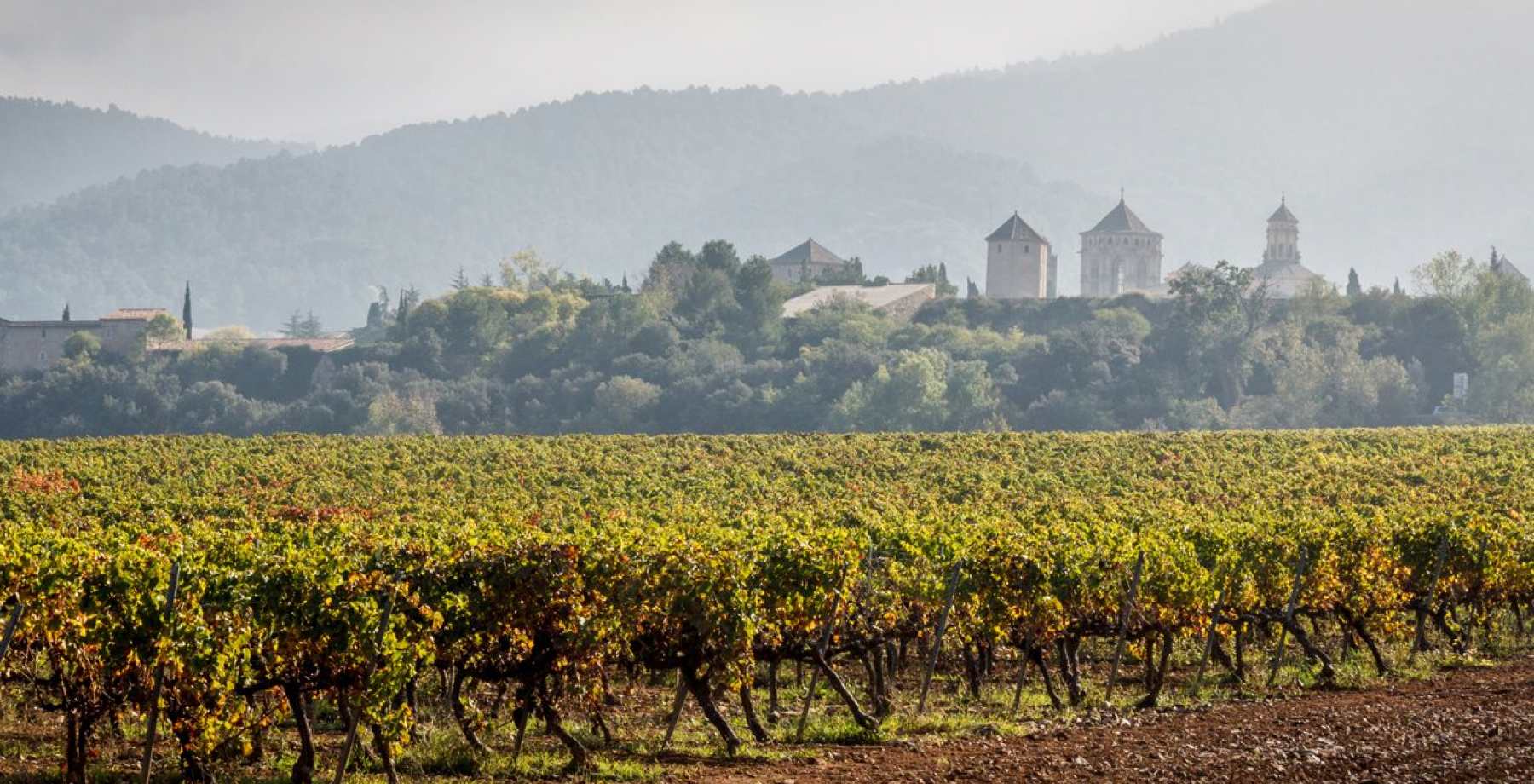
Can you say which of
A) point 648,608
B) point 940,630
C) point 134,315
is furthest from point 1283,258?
point 648,608

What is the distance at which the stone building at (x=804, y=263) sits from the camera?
178m

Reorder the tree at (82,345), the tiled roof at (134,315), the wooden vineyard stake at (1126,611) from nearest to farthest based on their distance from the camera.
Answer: the wooden vineyard stake at (1126,611), the tree at (82,345), the tiled roof at (134,315)

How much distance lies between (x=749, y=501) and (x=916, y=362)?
78.3 metres

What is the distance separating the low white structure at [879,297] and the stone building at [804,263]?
21.8 meters

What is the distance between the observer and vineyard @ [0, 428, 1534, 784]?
13922 mm

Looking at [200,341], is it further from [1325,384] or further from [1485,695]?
[1485,695]

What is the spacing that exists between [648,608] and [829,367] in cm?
10507

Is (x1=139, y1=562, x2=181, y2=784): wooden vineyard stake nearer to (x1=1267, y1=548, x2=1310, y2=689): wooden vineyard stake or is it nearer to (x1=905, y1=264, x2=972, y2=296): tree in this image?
(x1=1267, y1=548, x2=1310, y2=689): wooden vineyard stake

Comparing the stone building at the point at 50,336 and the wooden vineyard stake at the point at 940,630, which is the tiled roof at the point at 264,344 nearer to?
the stone building at the point at 50,336

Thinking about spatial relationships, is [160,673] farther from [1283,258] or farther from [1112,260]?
[1112,260]

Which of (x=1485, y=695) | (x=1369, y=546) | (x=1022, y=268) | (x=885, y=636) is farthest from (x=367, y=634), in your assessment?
(x=1022, y=268)

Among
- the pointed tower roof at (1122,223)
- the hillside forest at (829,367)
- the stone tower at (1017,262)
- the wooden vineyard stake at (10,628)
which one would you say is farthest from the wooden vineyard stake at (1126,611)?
the pointed tower roof at (1122,223)

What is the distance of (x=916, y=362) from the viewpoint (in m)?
114

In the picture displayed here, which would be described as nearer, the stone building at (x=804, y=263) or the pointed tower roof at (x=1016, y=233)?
the pointed tower roof at (x=1016, y=233)
